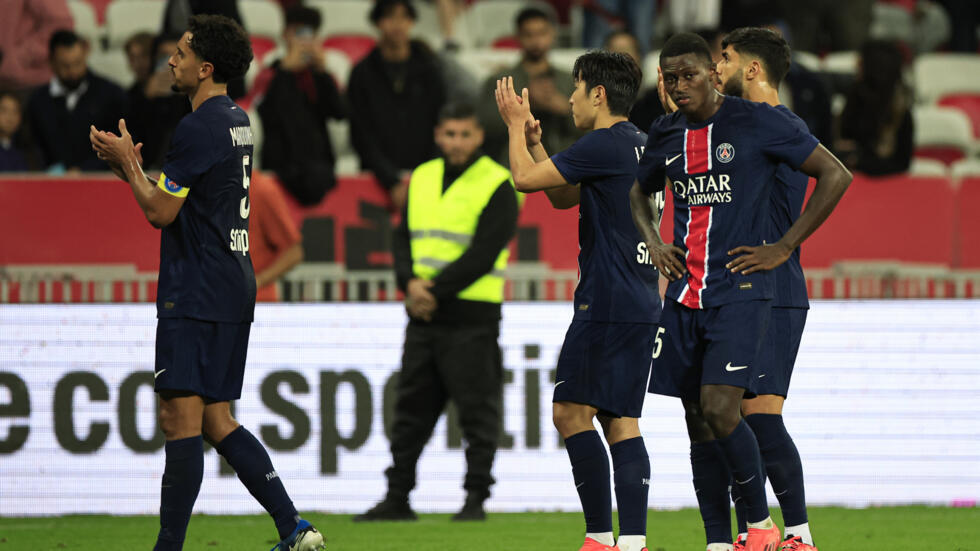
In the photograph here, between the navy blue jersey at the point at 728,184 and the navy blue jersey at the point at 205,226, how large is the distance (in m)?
1.72

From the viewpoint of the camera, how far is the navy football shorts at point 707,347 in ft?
17.8

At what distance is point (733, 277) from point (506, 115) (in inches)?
42.1

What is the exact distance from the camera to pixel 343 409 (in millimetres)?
8250

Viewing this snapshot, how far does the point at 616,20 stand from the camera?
13203 millimetres

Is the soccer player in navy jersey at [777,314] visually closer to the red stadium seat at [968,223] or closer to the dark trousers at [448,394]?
the dark trousers at [448,394]

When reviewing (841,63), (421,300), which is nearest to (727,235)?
(421,300)

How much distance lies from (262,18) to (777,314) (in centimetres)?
953

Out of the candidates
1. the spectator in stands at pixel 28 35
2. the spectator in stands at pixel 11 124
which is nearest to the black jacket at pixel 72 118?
the spectator in stands at pixel 11 124

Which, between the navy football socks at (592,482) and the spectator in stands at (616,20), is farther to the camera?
the spectator in stands at (616,20)

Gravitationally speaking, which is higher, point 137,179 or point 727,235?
point 137,179

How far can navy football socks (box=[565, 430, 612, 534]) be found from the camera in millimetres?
5668

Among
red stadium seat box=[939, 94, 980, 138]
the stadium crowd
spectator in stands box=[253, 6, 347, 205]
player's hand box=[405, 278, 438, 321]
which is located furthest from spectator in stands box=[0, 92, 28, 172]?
red stadium seat box=[939, 94, 980, 138]

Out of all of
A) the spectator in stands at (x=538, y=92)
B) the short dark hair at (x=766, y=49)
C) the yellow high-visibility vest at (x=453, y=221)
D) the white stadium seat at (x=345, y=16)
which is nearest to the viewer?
the short dark hair at (x=766, y=49)

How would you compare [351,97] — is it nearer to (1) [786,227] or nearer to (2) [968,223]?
(2) [968,223]
